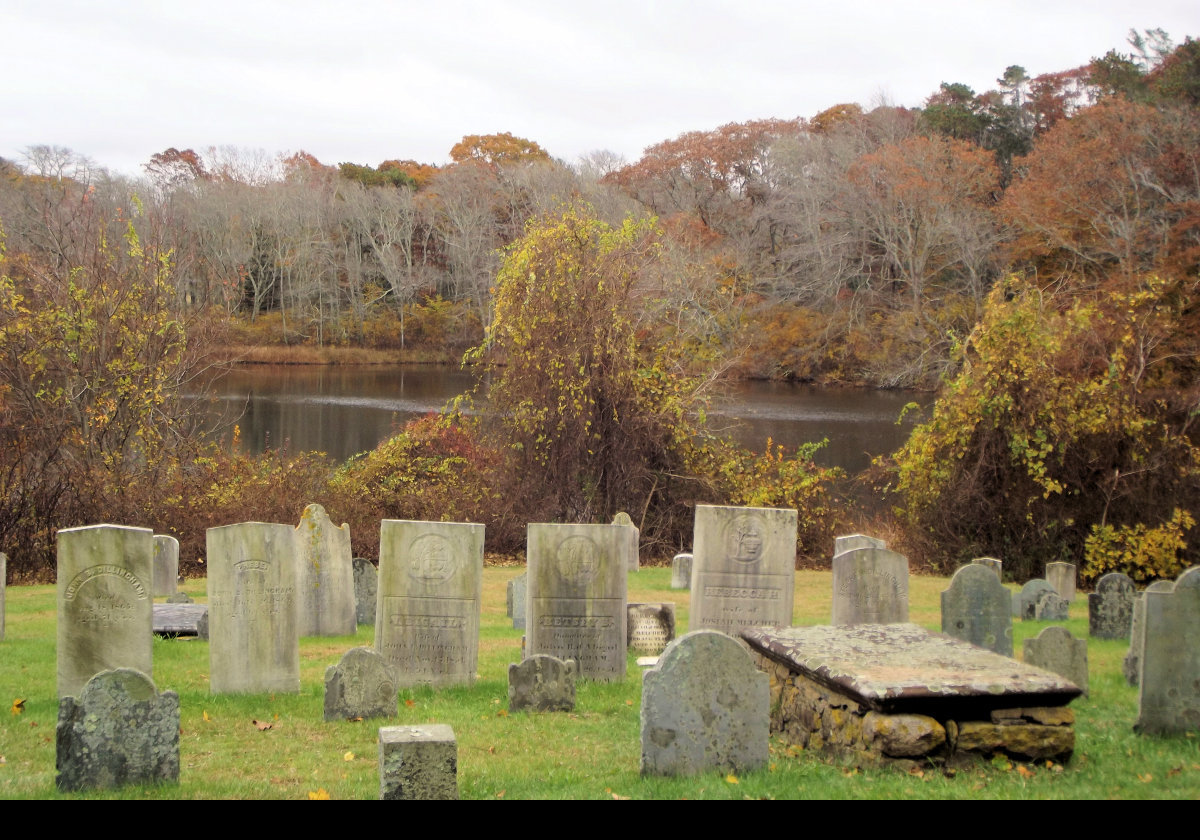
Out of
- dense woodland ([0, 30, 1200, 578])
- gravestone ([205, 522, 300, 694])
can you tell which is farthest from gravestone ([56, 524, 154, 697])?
dense woodland ([0, 30, 1200, 578])

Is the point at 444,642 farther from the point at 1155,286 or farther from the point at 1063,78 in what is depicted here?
the point at 1063,78

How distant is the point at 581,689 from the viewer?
28.6 ft

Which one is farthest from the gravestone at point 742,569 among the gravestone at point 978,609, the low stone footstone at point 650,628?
the gravestone at point 978,609

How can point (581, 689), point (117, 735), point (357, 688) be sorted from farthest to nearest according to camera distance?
point (581, 689) → point (357, 688) → point (117, 735)

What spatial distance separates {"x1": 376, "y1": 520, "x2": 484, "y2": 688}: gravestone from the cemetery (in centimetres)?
2

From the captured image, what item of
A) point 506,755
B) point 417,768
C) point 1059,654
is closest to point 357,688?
point 506,755

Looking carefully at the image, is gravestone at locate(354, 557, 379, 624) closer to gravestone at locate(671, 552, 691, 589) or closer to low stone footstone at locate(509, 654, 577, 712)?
gravestone at locate(671, 552, 691, 589)

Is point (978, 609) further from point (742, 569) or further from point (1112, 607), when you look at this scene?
point (1112, 607)

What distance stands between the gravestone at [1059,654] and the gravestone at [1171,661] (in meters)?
1.20

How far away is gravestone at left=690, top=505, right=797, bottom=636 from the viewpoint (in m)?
10.4

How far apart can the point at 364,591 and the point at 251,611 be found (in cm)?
437

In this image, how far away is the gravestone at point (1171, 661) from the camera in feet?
22.1

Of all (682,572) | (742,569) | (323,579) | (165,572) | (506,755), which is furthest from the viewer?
(682,572)
